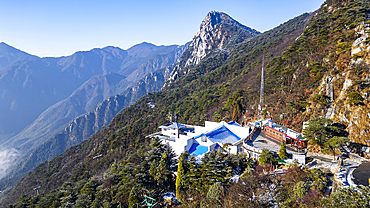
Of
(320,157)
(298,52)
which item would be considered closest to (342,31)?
(298,52)

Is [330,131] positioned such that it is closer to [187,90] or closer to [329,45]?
[329,45]

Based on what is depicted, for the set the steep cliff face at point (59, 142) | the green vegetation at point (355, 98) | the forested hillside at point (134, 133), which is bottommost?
the steep cliff face at point (59, 142)

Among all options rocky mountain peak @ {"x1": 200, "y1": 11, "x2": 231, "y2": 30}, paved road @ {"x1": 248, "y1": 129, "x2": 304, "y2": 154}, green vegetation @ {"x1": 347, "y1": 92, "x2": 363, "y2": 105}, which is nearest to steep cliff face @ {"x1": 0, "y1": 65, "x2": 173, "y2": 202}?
paved road @ {"x1": 248, "y1": 129, "x2": 304, "y2": 154}

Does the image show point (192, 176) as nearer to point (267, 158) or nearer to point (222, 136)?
point (267, 158)

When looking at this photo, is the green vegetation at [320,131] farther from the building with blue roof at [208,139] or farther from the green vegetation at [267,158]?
the building with blue roof at [208,139]

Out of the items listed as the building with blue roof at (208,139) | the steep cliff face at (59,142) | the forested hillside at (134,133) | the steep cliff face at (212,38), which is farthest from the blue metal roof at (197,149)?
the steep cliff face at (59,142)

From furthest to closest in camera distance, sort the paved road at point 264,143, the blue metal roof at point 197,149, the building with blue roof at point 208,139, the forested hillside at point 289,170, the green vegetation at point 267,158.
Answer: the building with blue roof at point 208,139 < the blue metal roof at point 197,149 < the paved road at point 264,143 < the green vegetation at point 267,158 < the forested hillside at point 289,170
